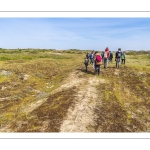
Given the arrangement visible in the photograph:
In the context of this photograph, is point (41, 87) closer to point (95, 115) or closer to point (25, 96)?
point (25, 96)

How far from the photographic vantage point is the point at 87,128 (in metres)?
12.2

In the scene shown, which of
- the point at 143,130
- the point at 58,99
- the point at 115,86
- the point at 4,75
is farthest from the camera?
the point at 4,75

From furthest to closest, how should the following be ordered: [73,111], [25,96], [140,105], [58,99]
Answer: [25,96] → [140,105] → [58,99] → [73,111]

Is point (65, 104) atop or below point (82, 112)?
atop

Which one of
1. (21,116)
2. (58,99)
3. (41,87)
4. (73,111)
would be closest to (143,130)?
(73,111)

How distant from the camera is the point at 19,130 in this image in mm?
12328

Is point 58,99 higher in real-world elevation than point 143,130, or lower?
higher

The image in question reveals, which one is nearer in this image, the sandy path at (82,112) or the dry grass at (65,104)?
the sandy path at (82,112)

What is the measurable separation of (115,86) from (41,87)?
28.5 ft

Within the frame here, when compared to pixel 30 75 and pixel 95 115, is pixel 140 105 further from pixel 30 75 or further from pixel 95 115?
pixel 30 75

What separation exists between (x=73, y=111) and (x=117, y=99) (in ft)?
18.4

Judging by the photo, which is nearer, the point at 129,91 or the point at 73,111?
the point at 73,111

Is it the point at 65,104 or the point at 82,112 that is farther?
the point at 65,104

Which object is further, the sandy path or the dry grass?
the dry grass
